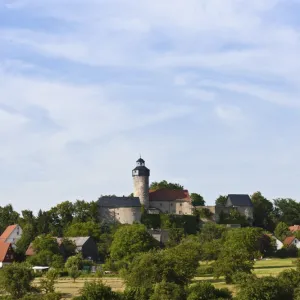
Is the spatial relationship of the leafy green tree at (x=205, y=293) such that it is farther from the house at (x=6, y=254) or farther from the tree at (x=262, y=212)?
the tree at (x=262, y=212)

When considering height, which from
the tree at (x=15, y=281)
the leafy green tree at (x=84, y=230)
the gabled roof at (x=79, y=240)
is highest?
the leafy green tree at (x=84, y=230)

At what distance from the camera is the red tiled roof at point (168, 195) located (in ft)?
398

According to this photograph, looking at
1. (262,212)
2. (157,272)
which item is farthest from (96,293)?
(262,212)

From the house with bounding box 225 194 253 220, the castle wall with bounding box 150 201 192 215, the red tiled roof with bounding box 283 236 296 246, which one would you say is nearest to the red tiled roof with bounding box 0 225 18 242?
the castle wall with bounding box 150 201 192 215

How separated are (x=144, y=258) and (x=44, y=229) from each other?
55.3 m

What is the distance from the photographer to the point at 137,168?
120500mm

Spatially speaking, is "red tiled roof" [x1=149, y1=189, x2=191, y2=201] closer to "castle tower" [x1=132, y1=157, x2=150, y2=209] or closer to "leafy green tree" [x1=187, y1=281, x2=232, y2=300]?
"castle tower" [x1=132, y1=157, x2=150, y2=209]

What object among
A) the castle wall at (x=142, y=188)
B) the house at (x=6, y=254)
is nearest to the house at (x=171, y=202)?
the castle wall at (x=142, y=188)

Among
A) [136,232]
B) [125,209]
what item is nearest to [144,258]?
[136,232]

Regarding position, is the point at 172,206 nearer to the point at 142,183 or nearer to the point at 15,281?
the point at 142,183

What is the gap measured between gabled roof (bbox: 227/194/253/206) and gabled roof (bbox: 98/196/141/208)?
1742 centimetres

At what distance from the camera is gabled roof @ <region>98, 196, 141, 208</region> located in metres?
113

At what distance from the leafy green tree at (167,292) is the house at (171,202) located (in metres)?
73.8

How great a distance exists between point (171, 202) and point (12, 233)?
91.2 ft
